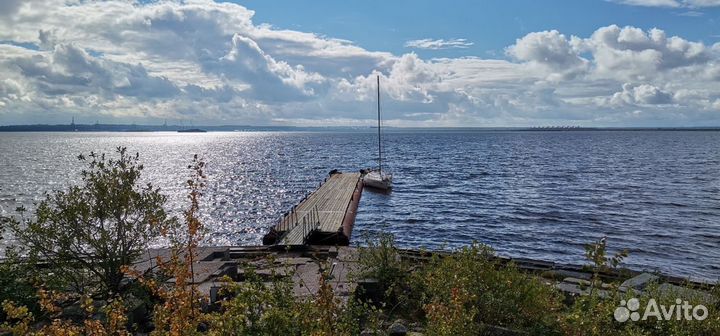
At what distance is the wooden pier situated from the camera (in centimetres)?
2538

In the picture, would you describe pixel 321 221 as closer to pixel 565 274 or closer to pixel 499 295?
pixel 565 274

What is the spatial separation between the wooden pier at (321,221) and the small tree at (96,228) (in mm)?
5997

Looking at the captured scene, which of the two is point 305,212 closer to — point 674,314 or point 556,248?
point 556,248

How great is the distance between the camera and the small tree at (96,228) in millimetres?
11289

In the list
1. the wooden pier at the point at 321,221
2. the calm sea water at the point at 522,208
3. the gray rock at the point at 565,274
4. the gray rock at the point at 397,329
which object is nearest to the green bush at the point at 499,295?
the gray rock at the point at 397,329

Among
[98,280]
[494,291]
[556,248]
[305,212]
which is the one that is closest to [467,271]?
[494,291]

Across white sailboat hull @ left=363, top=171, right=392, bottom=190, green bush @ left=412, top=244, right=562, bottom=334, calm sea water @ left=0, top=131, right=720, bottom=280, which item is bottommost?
calm sea water @ left=0, top=131, right=720, bottom=280

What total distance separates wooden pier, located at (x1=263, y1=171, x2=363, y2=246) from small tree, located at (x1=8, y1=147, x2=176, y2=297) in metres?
6.00

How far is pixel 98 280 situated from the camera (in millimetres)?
12531

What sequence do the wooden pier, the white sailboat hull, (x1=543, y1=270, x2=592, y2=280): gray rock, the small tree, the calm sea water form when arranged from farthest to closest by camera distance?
the white sailboat hull < the calm sea water < the wooden pier < (x1=543, y1=270, x2=592, y2=280): gray rock < the small tree

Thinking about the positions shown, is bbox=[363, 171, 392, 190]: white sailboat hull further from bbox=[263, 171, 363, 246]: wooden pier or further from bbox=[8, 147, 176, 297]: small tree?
bbox=[8, 147, 176, 297]: small tree

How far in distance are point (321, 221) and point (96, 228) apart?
1800 centimetres

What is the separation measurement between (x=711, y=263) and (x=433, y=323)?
24401mm

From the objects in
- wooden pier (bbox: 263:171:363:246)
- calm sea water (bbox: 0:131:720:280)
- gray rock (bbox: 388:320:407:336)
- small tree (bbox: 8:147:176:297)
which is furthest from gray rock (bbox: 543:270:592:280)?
small tree (bbox: 8:147:176:297)
